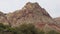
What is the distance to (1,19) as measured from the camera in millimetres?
108875

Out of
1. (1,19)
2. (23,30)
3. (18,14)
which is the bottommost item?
(23,30)

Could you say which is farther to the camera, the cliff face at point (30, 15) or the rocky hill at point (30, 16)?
the cliff face at point (30, 15)

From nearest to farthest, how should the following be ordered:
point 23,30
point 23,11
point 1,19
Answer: point 23,30 → point 1,19 → point 23,11

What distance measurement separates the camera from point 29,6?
4771 inches

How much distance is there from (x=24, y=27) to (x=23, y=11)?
52280 millimetres

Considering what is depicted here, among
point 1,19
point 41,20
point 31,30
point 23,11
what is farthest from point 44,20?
point 31,30

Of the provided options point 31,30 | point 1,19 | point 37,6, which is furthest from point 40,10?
point 31,30

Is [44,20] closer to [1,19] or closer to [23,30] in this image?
[1,19]

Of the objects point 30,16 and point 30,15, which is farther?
point 30,16

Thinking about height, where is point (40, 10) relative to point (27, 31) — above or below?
above

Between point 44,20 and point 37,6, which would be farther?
point 37,6

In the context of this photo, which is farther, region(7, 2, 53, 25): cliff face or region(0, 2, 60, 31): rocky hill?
region(7, 2, 53, 25): cliff face

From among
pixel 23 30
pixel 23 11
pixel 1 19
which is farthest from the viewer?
pixel 23 11

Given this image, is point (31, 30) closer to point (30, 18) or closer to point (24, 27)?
point (24, 27)
